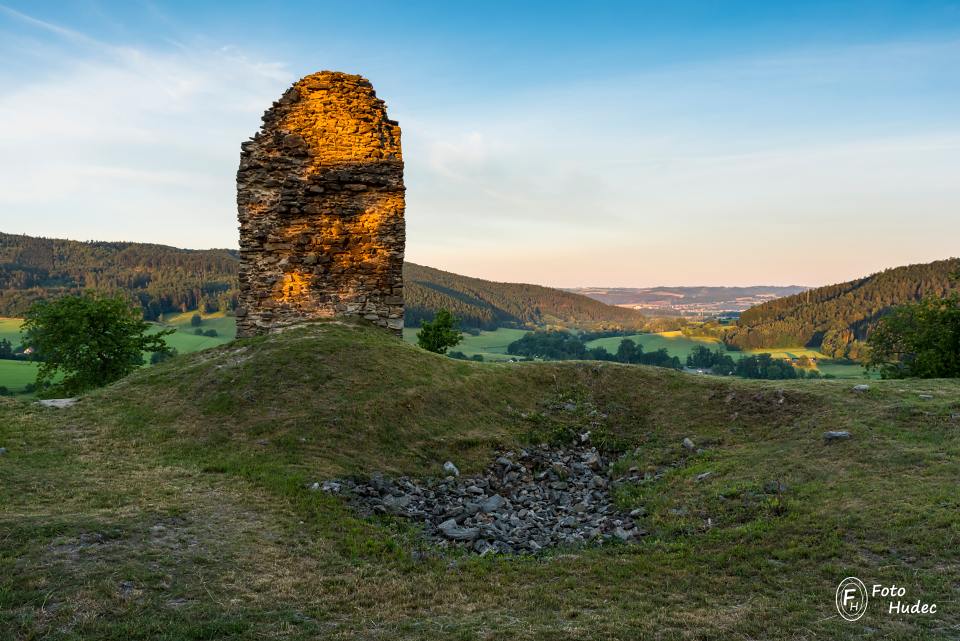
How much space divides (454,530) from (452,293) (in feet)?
528

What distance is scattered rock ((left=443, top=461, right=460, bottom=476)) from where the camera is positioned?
38.7 feet

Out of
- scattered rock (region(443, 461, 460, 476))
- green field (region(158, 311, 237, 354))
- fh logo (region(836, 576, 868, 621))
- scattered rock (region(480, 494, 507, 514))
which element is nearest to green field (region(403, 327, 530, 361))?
green field (region(158, 311, 237, 354))

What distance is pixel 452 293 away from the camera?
169500mm

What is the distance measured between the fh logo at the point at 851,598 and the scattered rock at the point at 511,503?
310 cm

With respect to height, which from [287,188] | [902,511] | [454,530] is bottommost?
[454,530]

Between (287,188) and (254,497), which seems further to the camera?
(287,188)

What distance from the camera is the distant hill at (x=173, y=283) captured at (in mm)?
114213

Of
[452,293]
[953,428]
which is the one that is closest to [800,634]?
[953,428]

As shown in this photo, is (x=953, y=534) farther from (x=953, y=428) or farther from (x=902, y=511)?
(x=953, y=428)

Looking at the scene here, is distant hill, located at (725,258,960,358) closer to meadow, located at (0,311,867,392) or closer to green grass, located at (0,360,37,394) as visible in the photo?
meadow, located at (0,311,867,392)

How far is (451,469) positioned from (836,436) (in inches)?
345

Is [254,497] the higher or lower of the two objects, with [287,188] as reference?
lower

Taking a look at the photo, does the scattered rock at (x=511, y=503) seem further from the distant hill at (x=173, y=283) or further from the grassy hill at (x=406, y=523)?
the distant hill at (x=173, y=283)

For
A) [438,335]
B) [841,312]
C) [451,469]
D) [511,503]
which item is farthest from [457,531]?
[841,312]
